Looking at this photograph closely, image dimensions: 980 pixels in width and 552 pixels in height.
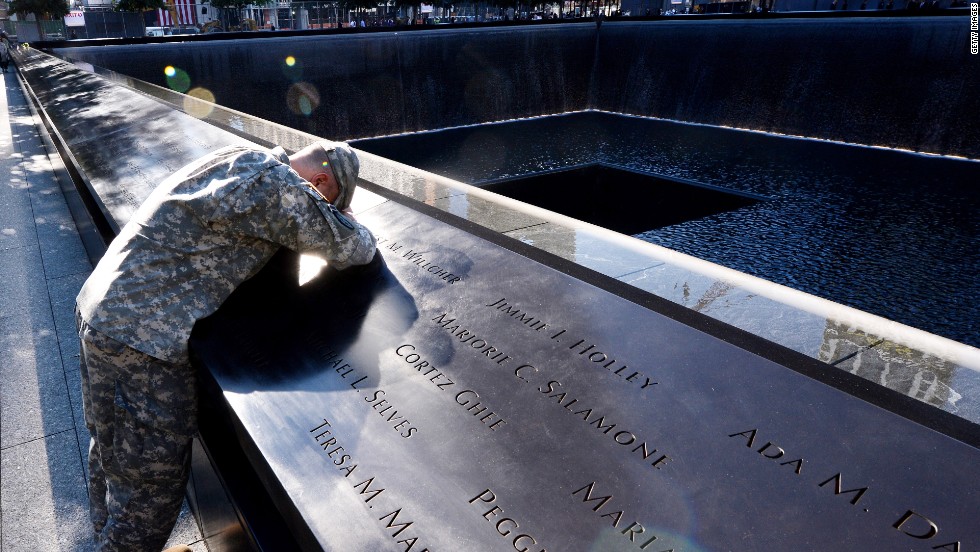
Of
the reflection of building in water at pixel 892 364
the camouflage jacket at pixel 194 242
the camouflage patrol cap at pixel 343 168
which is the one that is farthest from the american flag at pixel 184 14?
the reflection of building in water at pixel 892 364

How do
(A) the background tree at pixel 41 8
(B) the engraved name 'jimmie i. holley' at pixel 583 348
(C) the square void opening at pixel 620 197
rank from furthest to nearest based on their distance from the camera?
(A) the background tree at pixel 41 8
(C) the square void opening at pixel 620 197
(B) the engraved name 'jimmie i. holley' at pixel 583 348

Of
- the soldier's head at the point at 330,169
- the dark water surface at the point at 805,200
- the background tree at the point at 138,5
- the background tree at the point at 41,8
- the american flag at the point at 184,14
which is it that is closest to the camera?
the soldier's head at the point at 330,169

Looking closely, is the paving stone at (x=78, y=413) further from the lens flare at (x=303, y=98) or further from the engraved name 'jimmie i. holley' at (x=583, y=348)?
the lens flare at (x=303, y=98)

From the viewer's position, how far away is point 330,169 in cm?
215

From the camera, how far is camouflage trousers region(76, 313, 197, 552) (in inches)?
74.0

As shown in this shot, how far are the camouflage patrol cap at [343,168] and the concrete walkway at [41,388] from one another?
130cm

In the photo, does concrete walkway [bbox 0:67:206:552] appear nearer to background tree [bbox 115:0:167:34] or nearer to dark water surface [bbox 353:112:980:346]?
dark water surface [bbox 353:112:980:346]

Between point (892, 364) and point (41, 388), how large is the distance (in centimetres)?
334

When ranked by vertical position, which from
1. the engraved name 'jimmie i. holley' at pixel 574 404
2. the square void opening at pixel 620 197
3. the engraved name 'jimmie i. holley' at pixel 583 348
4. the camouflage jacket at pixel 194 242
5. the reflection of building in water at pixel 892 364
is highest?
the camouflage jacket at pixel 194 242

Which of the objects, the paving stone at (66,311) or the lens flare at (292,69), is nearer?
the paving stone at (66,311)

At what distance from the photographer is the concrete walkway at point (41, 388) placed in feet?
7.35

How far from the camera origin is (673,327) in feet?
5.87

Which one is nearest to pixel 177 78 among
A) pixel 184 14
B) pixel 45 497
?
pixel 45 497

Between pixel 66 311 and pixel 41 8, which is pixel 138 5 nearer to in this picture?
pixel 41 8
